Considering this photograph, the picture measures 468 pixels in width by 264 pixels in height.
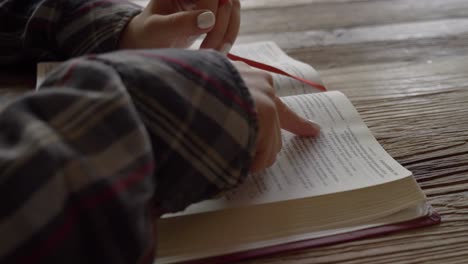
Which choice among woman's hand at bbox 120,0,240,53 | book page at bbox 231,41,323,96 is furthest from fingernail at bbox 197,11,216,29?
book page at bbox 231,41,323,96

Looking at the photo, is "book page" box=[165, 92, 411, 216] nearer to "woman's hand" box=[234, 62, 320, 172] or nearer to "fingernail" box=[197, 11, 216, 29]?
"woman's hand" box=[234, 62, 320, 172]

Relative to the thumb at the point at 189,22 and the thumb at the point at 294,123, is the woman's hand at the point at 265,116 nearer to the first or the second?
the thumb at the point at 294,123

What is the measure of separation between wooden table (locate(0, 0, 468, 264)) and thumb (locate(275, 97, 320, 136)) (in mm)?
78

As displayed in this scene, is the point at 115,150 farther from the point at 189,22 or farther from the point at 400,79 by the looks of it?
the point at 400,79

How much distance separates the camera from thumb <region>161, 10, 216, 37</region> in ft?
2.15

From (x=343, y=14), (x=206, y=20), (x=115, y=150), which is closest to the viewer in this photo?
(x=115, y=150)

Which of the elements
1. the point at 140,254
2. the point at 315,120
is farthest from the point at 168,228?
the point at 315,120

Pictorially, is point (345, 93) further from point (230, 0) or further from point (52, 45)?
point (52, 45)

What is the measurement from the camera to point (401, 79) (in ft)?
2.39

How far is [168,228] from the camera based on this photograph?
0.46 meters

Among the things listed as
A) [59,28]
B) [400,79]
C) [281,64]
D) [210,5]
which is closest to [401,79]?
[400,79]

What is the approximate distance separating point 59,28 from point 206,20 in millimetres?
207

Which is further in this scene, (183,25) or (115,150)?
(183,25)

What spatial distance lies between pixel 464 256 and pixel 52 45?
556 millimetres
